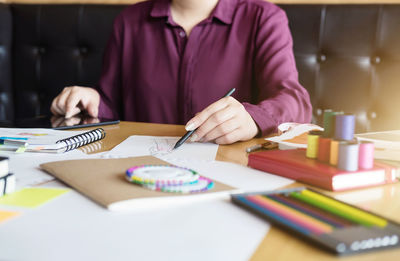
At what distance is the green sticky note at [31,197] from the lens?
480mm

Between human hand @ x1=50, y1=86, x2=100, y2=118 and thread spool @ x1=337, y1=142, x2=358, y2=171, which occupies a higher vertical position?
thread spool @ x1=337, y1=142, x2=358, y2=171

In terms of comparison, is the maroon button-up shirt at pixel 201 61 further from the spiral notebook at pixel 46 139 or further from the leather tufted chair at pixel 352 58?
the spiral notebook at pixel 46 139

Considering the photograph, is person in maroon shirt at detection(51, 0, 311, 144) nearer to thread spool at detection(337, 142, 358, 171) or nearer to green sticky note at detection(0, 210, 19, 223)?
thread spool at detection(337, 142, 358, 171)

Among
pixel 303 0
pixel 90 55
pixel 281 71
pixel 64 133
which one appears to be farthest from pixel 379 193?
pixel 90 55

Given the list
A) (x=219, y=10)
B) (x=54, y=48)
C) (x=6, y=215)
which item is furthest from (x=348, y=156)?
(x=54, y=48)

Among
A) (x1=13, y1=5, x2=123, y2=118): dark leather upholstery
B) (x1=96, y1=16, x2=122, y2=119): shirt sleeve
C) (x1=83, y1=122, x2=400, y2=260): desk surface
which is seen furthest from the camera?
(x1=13, y1=5, x2=123, y2=118): dark leather upholstery

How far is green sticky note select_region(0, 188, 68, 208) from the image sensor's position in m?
0.48

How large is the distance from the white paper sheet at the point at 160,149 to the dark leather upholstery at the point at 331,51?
85 cm

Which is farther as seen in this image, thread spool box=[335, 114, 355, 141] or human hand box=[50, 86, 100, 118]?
human hand box=[50, 86, 100, 118]

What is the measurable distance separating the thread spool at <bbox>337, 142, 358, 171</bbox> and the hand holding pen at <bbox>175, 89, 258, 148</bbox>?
0.30 m

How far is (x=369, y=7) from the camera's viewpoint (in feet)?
4.87

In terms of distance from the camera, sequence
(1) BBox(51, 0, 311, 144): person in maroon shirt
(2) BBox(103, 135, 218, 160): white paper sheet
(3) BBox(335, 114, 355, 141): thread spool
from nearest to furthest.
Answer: (3) BBox(335, 114, 355, 141): thread spool → (2) BBox(103, 135, 218, 160): white paper sheet → (1) BBox(51, 0, 311, 144): person in maroon shirt

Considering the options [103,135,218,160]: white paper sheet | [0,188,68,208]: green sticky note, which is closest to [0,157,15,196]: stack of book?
[0,188,68,208]: green sticky note

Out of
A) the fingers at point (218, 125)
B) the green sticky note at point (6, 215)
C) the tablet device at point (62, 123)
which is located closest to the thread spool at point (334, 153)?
the fingers at point (218, 125)
